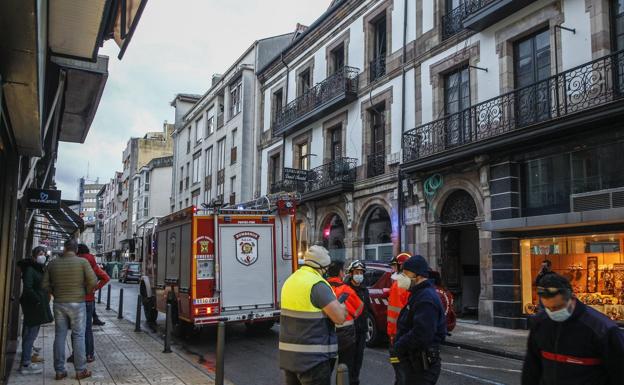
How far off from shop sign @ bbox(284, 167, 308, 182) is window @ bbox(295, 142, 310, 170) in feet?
5.15

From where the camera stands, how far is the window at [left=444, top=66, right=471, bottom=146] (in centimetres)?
1561

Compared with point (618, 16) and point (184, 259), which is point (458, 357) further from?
point (618, 16)

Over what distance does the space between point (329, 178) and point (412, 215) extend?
5.54 metres

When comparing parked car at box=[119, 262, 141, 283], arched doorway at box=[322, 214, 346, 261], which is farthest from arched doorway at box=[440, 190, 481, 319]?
parked car at box=[119, 262, 141, 283]

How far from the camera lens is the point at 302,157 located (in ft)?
83.4

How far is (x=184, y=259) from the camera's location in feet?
37.3

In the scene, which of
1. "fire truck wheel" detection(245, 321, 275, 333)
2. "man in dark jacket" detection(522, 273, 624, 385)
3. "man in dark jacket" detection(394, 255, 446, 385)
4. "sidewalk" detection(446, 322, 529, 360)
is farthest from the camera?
"fire truck wheel" detection(245, 321, 275, 333)

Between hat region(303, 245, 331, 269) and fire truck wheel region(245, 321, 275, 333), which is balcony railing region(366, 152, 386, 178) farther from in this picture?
hat region(303, 245, 331, 269)

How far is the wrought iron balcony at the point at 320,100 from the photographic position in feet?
70.6

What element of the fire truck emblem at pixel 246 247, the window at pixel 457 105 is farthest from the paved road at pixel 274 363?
the window at pixel 457 105

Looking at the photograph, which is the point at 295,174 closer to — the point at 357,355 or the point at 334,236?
the point at 334,236

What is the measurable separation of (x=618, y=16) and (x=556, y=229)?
16.6ft

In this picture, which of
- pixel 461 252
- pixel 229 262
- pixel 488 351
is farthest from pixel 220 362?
pixel 461 252

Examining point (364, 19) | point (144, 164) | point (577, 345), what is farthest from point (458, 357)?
point (144, 164)
